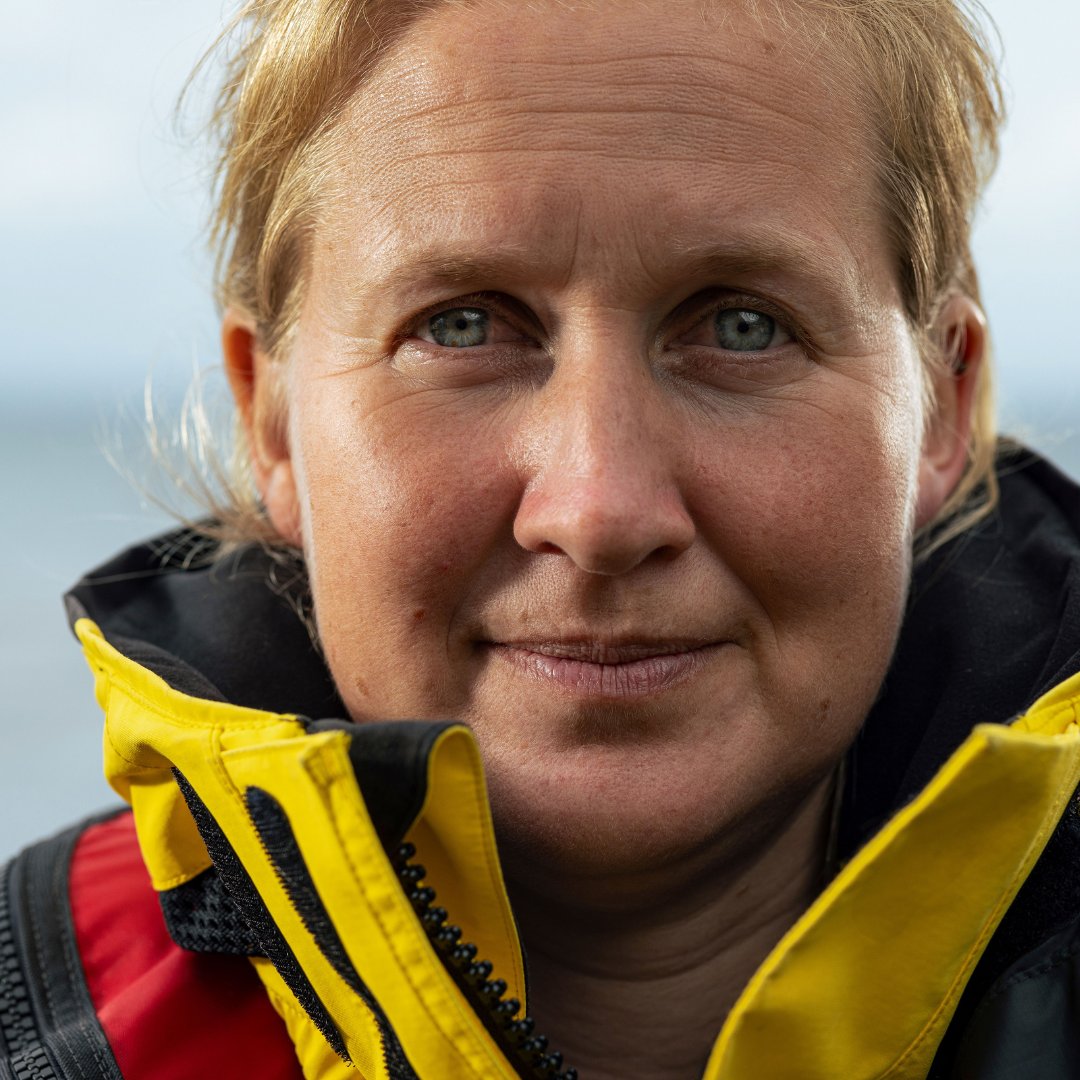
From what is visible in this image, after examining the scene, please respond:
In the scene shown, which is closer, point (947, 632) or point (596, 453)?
point (596, 453)

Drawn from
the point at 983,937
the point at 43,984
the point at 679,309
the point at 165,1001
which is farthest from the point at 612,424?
the point at 43,984

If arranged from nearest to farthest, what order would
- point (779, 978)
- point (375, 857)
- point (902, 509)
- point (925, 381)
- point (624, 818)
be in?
point (375, 857) < point (779, 978) < point (624, 818) < point (902, 509) < point (925, 381)

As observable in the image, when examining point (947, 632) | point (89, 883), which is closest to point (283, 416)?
point (89, 883)

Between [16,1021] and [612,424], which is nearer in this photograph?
[612,424]

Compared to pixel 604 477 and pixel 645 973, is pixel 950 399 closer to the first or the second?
pixel 604 477

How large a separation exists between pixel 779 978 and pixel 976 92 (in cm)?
123

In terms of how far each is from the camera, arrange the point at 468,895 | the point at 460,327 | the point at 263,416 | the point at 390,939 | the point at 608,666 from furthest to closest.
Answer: the point at 263,416 < the point at 460,327 < the point at 608,666 < the point at 468,895 < the point at 390,939

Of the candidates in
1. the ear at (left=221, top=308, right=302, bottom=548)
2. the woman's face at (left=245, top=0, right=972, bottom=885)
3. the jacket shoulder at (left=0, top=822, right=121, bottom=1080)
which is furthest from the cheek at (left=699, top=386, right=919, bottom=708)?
the jacket shoulder at (left=0, top=822, right=121, bottom=1080)

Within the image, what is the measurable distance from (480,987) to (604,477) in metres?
0.49

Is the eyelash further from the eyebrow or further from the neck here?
the neck

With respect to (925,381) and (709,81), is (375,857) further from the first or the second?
(925,381)

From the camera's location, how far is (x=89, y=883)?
1815 millimetres

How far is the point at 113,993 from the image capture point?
5.43 feet

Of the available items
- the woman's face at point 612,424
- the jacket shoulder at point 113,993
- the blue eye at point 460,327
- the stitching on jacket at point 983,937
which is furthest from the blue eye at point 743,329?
the jacket shoulder at point 113,993
